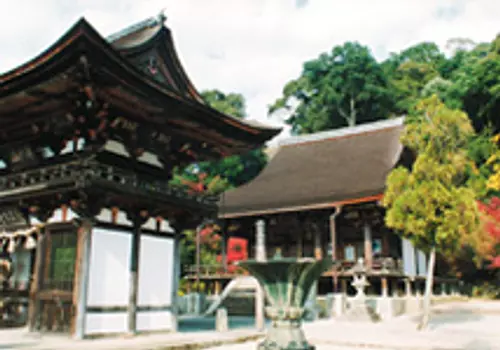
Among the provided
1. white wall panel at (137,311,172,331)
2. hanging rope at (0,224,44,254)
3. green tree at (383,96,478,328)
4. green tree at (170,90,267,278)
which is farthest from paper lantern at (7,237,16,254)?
green tree at (170,90,267,278)

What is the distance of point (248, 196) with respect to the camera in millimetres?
26047

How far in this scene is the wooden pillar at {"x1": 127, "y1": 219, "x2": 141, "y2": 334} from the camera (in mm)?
11961

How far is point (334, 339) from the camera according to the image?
12.4m

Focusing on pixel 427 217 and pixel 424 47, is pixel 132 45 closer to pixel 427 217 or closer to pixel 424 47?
pixel 427 217

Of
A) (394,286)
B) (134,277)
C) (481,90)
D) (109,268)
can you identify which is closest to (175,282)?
(134,277)

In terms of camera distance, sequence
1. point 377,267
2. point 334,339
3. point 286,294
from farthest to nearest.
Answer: point 377,267 < point 334,339 < point 286,294

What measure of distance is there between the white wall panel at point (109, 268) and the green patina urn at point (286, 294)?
17.4 feet

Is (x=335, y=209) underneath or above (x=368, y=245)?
above

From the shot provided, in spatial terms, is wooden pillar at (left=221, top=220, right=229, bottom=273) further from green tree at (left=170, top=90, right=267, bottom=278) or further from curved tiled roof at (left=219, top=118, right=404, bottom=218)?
green tree at (left=170, top=90, right=267, bottom=278)

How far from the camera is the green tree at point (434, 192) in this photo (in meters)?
13.4

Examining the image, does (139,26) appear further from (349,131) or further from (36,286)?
(349,131)

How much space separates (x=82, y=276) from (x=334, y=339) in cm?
653

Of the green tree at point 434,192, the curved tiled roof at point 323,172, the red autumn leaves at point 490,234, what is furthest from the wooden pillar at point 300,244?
the green tree at point 434,192

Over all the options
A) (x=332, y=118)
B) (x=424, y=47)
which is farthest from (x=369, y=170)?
(x=424, y=47)
